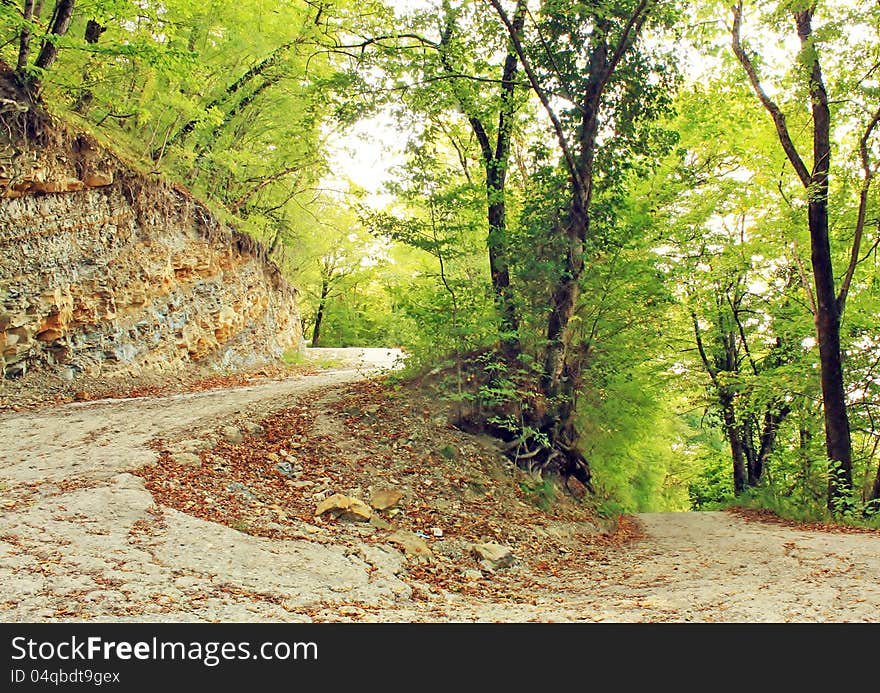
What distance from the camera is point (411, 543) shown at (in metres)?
5.92

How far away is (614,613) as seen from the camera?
4000 mm

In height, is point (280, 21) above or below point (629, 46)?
above

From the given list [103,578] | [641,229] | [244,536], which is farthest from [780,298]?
[103,578]

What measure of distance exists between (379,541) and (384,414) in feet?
11.7

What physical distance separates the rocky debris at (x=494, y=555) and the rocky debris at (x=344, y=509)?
1.34 meters

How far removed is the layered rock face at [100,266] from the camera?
9461 millimetres

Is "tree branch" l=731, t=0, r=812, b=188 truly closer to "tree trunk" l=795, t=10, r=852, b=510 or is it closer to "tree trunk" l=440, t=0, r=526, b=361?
"tree trunk" l=795, t=10, r=852, b=510

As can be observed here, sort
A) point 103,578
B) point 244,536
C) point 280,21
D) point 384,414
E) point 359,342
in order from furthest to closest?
point 359,342
point 280,21
point 384,414
point 244,536
point 103,578

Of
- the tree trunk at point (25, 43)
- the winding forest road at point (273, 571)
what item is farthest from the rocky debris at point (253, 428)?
the tree trunk at point (25, 43)

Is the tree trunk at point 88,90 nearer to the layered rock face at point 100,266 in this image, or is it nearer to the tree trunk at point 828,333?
the layered rock face at point 100,266

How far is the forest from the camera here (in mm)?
8750
